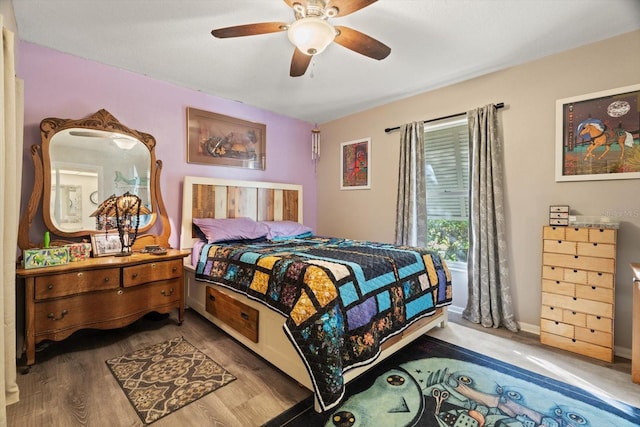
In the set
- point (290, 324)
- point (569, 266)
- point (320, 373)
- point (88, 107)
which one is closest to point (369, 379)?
point (320, 373)

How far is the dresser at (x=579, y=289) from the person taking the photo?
2162mm

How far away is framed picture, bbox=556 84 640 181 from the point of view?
2.24 m

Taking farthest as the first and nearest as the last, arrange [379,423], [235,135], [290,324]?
[235,135]
[290,324]
[379,423]

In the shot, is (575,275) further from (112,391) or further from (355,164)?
(112,391)

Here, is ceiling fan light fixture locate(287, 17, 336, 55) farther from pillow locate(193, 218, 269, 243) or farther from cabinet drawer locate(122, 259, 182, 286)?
cabinet drawer locate(122, 259, 182, 286)

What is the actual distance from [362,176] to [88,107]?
3.15m

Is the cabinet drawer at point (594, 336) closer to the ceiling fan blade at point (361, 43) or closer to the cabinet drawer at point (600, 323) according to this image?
the cabinet drawer at point (600, 323)

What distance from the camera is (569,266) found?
2.32 meters

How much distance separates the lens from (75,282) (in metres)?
2.14

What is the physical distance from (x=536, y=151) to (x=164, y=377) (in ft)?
11.8

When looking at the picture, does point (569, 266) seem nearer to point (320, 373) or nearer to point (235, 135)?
point (320, 373)

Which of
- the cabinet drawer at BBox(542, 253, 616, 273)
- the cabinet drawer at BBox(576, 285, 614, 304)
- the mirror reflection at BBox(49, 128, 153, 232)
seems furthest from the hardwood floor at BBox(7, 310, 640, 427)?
the mirror reflection at BBox(49, 128, 153, 232)

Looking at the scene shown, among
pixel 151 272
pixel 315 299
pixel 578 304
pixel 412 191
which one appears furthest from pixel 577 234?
pixel 151 272

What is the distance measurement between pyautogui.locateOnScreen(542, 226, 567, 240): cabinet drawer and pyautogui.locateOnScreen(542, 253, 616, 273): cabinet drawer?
15 cm
